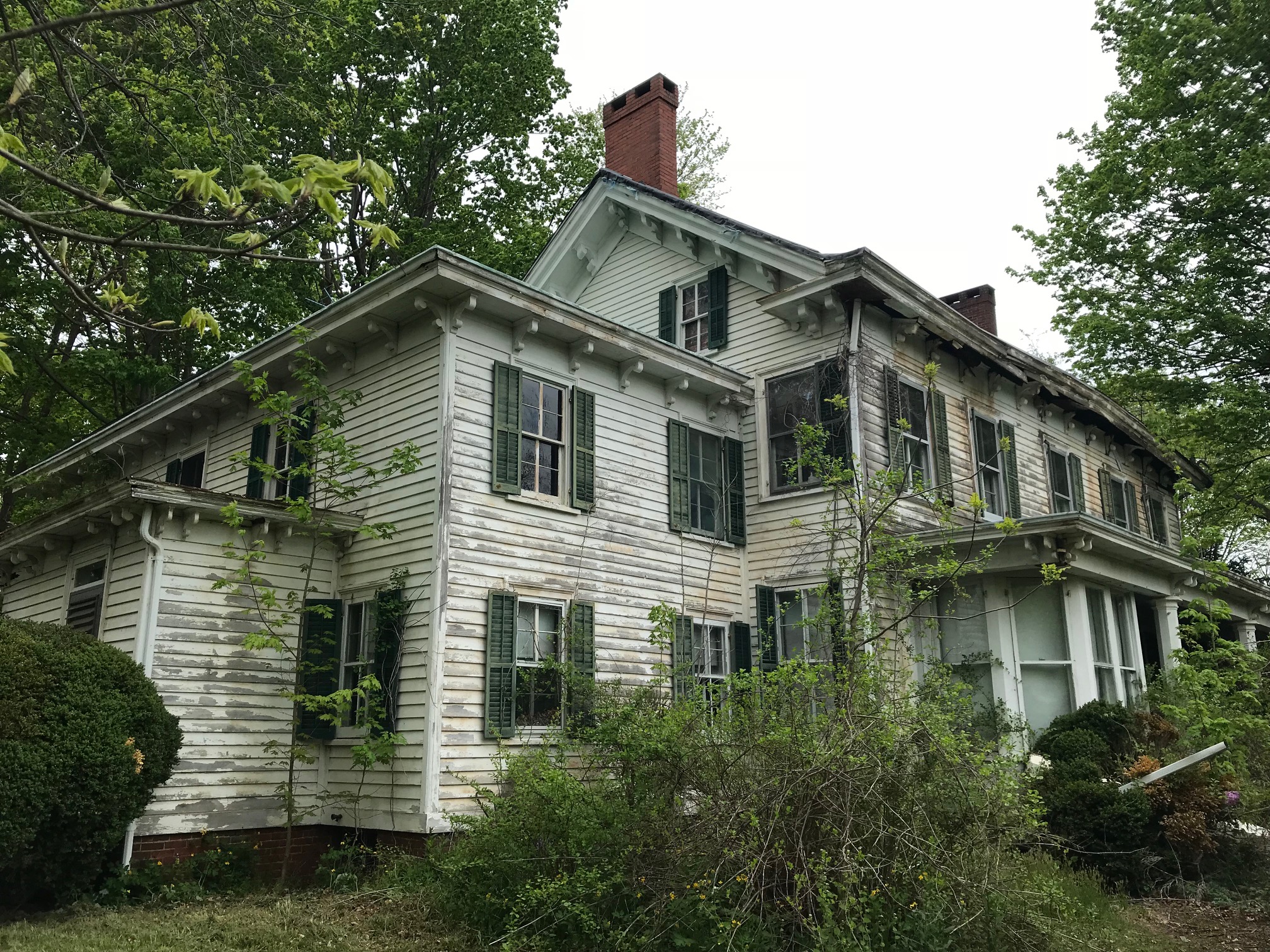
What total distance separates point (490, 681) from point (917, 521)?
6.84 m

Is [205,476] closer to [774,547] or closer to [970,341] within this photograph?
[774,547]

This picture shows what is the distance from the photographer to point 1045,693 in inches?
522

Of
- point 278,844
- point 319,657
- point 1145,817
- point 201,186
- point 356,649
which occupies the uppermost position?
point 201,186

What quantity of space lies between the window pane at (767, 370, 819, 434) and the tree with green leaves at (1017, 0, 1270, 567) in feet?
29.7

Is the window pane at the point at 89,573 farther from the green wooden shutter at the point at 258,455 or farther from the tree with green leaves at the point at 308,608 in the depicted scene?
the green wooden shutter at the point at 258,455

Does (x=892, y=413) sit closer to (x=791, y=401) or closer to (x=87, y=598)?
(x=791, y=401)

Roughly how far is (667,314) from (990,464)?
5863 mm

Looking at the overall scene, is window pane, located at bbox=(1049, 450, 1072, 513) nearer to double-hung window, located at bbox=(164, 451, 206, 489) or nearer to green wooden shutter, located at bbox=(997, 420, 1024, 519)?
green wooden shutter, located at bbox=(997, 420, 1024, 519)

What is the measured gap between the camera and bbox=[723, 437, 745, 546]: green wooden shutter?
1426 centimetres

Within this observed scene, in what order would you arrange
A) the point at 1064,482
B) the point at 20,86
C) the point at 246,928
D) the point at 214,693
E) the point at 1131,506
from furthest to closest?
the point at 1131,506
the point at 1064,482
the point at 214,693
the point at 246,928
the point at 20,86

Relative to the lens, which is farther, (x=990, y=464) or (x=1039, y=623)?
(x=990, y=464)

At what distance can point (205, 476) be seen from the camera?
1475 cm

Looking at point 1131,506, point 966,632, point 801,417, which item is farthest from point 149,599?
point 1131,506

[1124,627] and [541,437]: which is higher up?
[541,437]
